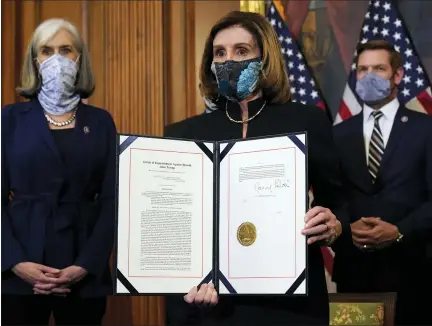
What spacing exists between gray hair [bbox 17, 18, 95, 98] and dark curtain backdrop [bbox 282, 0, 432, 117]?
4.14 feet

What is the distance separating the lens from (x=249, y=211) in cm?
213

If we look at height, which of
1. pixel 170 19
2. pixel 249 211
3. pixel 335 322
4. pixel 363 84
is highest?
pixel 170 19

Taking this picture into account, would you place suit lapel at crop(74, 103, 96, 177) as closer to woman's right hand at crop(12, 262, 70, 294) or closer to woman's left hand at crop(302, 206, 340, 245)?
woman's right hand at crop(12, 262, 70, 294)

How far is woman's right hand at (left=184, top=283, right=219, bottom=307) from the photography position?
2086 mm

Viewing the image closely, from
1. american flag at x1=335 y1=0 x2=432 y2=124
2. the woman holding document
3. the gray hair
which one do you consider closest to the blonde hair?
the woman holding document

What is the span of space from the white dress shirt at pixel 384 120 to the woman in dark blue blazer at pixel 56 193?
4.14ft

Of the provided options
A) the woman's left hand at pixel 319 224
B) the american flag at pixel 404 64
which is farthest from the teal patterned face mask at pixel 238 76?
the american flag at pixel 404 64

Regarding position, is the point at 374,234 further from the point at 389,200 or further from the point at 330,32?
the point at 330,32

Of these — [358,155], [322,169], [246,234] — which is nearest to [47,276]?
[246,234]

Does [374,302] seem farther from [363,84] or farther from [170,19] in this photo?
[170,19]

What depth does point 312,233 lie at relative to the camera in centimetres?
202

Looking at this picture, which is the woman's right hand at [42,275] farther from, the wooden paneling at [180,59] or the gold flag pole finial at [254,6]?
the gold flag pole finial at [254,6]

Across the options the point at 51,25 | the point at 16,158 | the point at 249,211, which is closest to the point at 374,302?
the point at 249,211

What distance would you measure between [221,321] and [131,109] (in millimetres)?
2242
